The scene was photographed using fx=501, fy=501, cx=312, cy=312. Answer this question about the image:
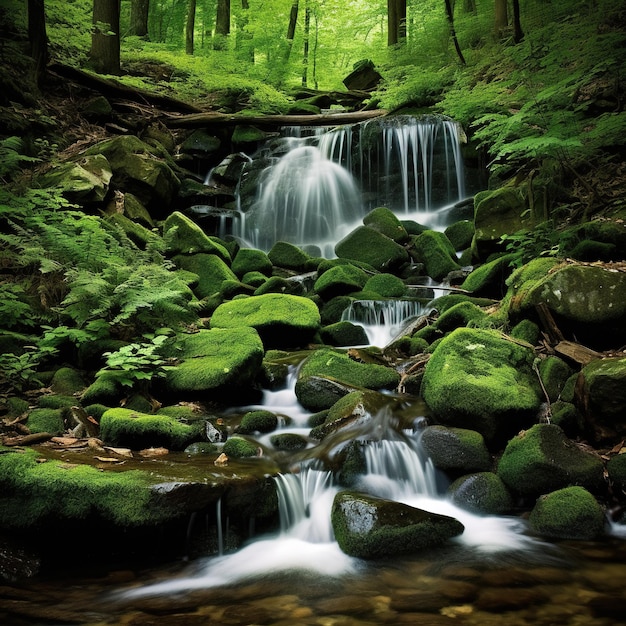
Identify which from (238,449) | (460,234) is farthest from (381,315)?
(238,449)

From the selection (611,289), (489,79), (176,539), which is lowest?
(176,539)

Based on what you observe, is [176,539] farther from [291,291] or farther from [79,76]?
[79,76]

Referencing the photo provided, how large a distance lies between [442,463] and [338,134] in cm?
1285

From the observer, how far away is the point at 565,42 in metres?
7.59

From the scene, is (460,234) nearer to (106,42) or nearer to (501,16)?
(501,16)

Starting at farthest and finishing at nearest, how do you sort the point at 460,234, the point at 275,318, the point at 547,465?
the point at 460,234, the point at 275,318, the point at 547,465

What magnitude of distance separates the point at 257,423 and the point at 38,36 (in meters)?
11.2

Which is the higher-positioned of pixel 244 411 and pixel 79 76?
pixel 79 76

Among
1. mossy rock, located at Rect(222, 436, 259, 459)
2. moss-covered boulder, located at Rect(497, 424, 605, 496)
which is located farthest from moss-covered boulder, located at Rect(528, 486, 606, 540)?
mossy rock, located at Rect(222, 436, 259, 459)

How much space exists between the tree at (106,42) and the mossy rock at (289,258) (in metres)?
7.54

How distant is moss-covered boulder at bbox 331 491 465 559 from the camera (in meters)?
3.74

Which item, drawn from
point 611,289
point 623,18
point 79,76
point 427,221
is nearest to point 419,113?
point 427,221

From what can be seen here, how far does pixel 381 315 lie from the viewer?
9.05 metres

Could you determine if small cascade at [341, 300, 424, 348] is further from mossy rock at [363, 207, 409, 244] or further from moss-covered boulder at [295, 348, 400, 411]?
mossy rock at [363, 207, 409, 244]
